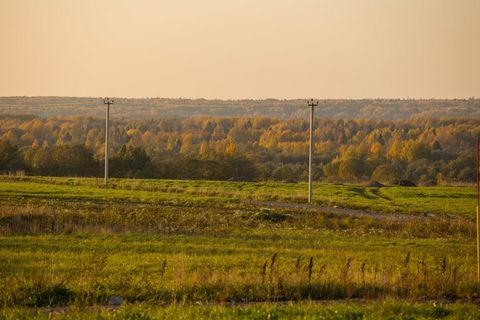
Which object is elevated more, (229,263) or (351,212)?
(229,263)

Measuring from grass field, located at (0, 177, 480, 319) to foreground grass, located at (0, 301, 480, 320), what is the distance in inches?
1.3

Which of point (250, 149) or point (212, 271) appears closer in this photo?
point (212, 271)

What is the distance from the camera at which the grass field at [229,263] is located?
15500 millimetres

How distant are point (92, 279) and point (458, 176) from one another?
92770 mm

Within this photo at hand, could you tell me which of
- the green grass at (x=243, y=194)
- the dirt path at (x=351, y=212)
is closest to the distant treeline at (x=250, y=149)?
the green grass at (x=243, y=194)

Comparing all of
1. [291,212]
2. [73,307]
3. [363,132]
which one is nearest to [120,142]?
[363,132]

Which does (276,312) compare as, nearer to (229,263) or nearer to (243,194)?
(229,263)

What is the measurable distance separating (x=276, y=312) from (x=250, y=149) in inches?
5333

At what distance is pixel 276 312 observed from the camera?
14750mm

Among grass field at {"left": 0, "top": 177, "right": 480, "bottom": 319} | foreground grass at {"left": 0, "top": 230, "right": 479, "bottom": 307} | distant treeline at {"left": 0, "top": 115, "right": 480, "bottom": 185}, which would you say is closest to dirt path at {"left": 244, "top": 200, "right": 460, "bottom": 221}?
grass field at {"left": 0, "top": 177, "right": 480, "bottom": 319}

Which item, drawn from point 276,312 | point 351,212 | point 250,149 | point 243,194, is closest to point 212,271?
point 276,312

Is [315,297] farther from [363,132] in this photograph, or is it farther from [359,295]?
[363,132]

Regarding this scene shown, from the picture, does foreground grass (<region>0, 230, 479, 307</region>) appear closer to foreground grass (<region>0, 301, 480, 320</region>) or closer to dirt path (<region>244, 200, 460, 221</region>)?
foreground grass (<region>0, 301, 480, 320</region>)

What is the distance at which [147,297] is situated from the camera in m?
16.5
